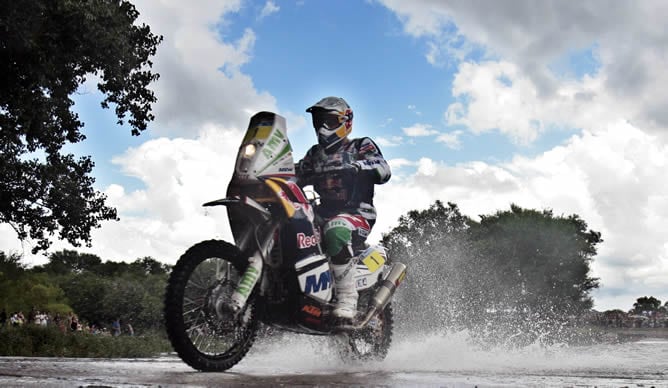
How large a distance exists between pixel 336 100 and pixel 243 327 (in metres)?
3.04

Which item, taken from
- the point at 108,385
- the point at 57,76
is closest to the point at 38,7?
the point at 57,76

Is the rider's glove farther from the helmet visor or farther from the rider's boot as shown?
the rider's boot

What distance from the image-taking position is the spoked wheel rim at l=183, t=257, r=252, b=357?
6.84 metres

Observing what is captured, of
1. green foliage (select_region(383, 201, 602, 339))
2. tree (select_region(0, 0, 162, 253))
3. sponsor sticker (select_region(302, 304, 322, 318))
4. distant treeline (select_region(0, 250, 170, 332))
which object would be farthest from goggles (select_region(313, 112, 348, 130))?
distant treeline (select_region(0, 250, 170, 332))

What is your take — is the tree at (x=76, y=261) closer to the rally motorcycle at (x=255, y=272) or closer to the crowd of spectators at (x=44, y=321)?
the crowd of spectators at (x=44, y=321)

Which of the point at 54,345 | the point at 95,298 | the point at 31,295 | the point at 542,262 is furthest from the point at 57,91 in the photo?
the point at 95,298

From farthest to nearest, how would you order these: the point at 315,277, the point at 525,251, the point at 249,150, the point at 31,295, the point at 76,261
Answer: the point at 76,261
the point at 31,295
the point at 525,251
the point at 315,277
the point at 249,150

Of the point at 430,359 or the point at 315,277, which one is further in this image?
the point at 430,359

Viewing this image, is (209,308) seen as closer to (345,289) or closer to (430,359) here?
(345,289)

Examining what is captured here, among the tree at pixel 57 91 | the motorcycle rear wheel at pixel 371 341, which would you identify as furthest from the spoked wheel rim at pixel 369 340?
the tree at pixel 57 91

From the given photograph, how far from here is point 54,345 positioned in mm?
21141

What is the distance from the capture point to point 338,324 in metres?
8.03

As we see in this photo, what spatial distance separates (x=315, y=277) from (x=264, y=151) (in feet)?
4.61

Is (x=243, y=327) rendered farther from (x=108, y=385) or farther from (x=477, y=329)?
(x=477, y=329)
